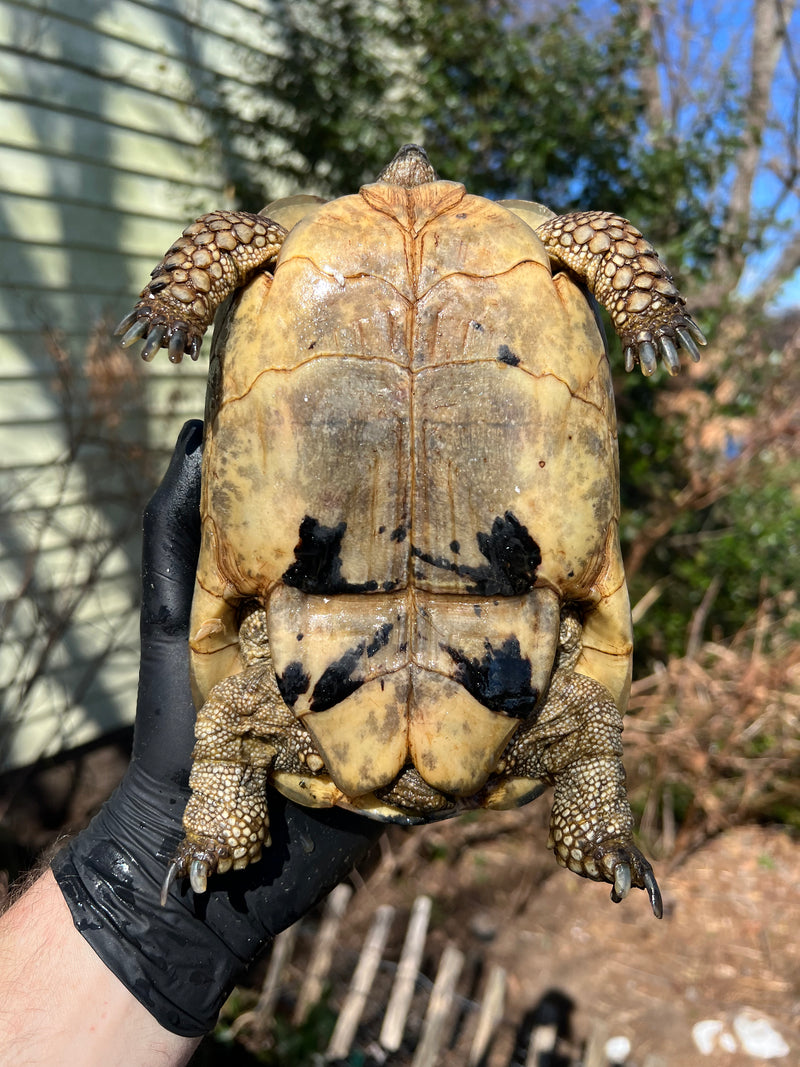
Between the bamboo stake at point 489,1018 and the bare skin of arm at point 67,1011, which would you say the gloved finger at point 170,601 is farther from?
the bamboo stake at point 489,1018

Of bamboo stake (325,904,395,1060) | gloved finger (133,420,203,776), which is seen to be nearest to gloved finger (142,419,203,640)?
gloved finger (133,420,203,776)

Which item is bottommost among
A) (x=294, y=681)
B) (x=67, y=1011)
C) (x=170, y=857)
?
(x=67, y=1011)

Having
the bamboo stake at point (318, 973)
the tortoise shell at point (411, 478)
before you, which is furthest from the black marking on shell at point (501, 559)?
the bamboo stake at point (318, 973)

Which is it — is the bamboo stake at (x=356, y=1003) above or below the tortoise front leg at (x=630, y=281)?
below

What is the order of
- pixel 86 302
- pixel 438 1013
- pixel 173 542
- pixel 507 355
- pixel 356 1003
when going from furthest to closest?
pixel 86 302, pixel 356 1003, pixel 438 1013, pixel 173 542, pixel 507 355

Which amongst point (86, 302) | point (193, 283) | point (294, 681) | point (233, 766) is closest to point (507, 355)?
point (193, 283)

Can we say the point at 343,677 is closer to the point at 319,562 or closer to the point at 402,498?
the point at 319,562

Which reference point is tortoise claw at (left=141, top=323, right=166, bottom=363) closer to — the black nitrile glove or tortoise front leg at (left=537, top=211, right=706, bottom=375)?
the black nitrile glove

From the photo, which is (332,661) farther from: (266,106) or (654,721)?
(266,106)
